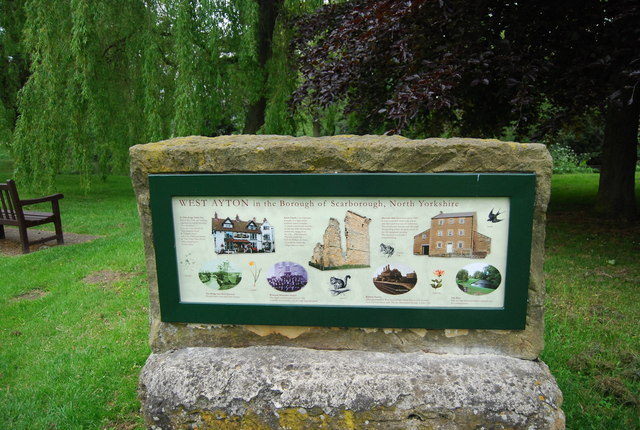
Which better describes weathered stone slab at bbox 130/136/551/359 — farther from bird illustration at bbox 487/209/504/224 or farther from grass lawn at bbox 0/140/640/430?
grass lawn at bbox 0/140/640/430

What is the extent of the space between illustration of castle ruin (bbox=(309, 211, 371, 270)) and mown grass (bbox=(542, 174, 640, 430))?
62.4 inches

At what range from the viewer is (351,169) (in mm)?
2273

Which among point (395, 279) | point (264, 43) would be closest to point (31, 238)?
point (264, 43)

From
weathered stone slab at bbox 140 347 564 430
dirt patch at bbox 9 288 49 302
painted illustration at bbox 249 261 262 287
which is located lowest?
dirt patch at bbox 9 288 49 302

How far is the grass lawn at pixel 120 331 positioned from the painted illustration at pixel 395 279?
1.31 m

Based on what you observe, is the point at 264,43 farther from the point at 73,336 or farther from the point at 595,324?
the point at 595,324

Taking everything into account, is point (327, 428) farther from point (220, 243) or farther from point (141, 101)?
point (141, 101)

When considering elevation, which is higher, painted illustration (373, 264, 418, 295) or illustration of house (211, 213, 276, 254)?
illustration of house (211, 213, 276, 254)

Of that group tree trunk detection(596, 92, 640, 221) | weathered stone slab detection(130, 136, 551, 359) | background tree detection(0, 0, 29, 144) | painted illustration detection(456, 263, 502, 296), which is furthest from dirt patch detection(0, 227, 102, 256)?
tree trunk detection(596, 92, 640, 221)

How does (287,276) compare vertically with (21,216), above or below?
above

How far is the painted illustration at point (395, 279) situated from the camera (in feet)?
7.57

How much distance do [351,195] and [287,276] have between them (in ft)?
1.74

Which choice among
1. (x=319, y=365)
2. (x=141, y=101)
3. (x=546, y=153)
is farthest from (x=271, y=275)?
(x=141, y=101)

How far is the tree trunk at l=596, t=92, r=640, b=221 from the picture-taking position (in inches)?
290
